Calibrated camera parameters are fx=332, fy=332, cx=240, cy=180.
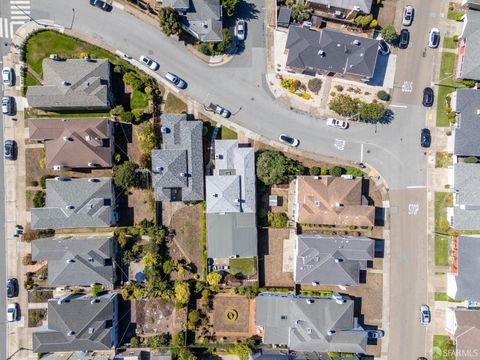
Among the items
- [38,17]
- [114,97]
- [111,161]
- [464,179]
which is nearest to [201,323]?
[111,161]

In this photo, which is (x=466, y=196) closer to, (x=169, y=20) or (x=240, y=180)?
(x=240, y=180)

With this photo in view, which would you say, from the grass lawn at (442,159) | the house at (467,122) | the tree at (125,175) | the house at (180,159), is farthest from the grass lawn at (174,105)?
the house at (467,122)

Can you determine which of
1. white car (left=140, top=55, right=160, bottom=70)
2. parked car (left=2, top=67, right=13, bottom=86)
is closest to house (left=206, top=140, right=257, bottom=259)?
white car (left=140, top=55, right=160, bottom=70)

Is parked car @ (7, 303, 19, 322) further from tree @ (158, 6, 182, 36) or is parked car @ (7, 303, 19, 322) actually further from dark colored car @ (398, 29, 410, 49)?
dark colored car @ (398, 29, 410, 49)

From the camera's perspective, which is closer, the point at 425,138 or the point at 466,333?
the point at 466,333

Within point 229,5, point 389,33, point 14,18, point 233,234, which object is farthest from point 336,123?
point 14,18

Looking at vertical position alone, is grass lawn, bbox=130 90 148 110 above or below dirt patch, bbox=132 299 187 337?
above
